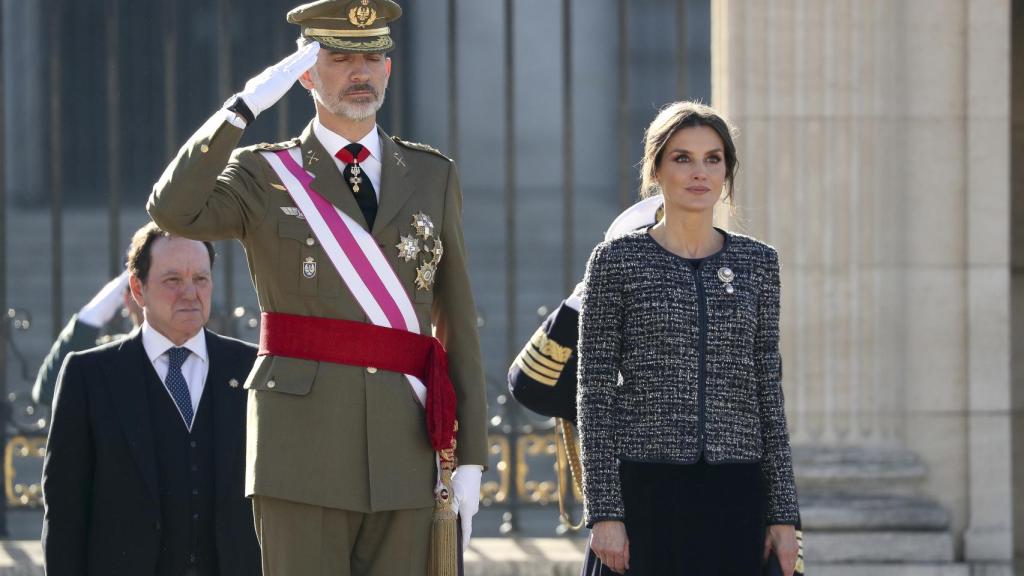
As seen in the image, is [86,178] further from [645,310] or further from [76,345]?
[645,310]

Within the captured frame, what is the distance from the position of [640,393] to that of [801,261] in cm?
287

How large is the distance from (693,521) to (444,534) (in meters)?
0.52

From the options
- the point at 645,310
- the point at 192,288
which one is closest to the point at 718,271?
the point at 645,310

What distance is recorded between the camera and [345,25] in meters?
4.02

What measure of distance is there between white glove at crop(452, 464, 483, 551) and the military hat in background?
853 mm

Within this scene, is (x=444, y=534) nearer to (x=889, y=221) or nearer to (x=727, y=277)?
(x=727, y=277)

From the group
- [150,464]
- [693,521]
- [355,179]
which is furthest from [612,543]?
[150,464]

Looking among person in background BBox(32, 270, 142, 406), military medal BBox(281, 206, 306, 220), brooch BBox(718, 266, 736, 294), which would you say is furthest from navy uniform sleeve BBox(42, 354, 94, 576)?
person in background BBox(32, 270, 142, 406)

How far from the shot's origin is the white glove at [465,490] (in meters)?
4.04

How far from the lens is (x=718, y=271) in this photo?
13.7ft

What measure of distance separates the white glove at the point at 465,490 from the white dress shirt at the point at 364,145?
1.86ft

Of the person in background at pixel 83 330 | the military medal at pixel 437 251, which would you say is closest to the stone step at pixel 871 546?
the person in background at pixel 83 330

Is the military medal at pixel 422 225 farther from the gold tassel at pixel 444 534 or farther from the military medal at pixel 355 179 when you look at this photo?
the gold tassel at pixel 444 534

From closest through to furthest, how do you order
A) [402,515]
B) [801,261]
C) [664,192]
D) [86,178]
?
[402,515]
[664,192]
[801,261]
[86,178]
